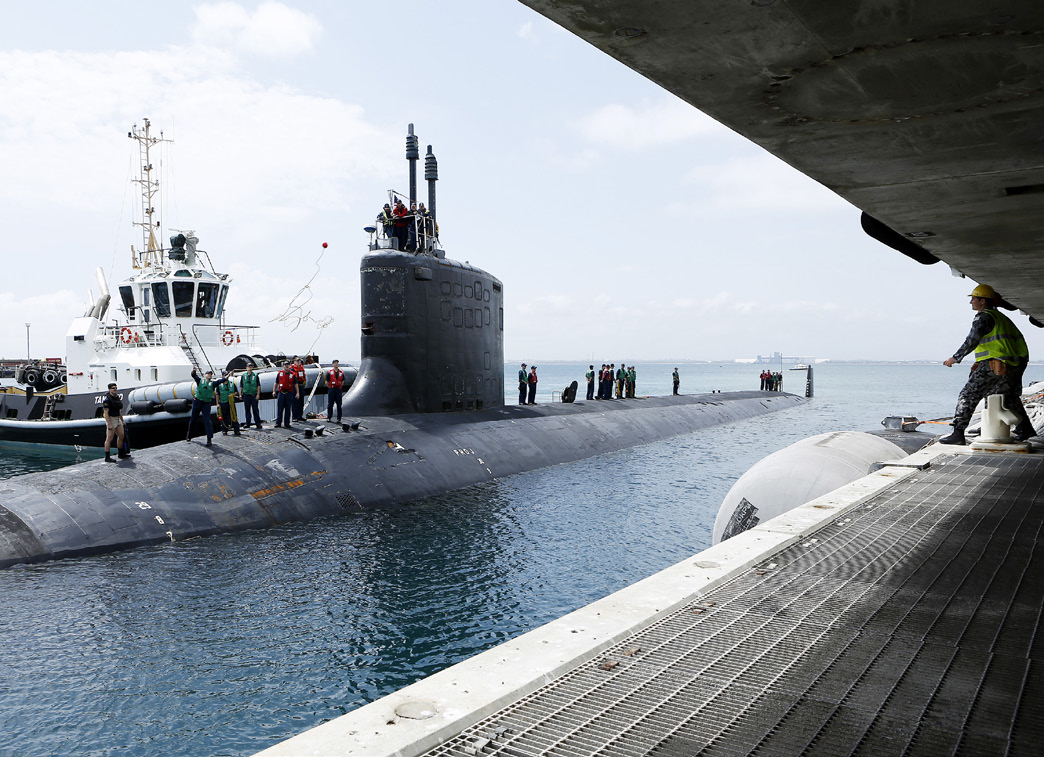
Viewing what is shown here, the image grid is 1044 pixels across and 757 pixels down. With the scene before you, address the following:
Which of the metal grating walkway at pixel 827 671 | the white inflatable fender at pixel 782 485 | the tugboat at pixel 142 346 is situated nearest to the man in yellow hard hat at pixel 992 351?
the white inflatable fender at pixel 782 485

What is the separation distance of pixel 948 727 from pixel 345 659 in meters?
5.89

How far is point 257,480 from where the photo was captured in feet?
41.4

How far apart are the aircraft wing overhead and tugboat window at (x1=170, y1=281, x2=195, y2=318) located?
31.4 metres

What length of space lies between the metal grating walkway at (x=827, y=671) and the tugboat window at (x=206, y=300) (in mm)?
31043

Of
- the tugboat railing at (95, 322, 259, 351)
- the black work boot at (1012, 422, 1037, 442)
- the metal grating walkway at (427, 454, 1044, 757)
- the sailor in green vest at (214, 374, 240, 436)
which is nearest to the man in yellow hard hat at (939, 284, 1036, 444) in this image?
the black work boot at (1012, 422, 1037, 442)

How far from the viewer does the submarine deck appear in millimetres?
2623

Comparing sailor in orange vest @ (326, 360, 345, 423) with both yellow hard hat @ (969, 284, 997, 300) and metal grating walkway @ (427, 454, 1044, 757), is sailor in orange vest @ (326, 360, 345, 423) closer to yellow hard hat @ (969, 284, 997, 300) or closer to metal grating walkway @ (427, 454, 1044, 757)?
yellow hard hat @ (969, 284, 997, 300)

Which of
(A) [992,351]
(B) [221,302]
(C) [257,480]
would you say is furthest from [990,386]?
(B) [221,302]

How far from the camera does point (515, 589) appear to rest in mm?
9680

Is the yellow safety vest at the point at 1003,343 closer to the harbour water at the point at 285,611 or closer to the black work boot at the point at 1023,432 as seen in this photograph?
the black work boot at the point at 1023,432

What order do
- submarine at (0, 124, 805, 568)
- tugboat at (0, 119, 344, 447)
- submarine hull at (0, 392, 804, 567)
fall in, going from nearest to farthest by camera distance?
submarine hull at (0, 392, 804, 567) → submarine at (0, 124, 805, 568) → tugboat at (0, 119, 344, 447)

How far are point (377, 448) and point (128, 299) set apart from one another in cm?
2330

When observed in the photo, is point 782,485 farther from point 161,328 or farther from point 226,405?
point 161,328

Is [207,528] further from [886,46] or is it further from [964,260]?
[886,46]
